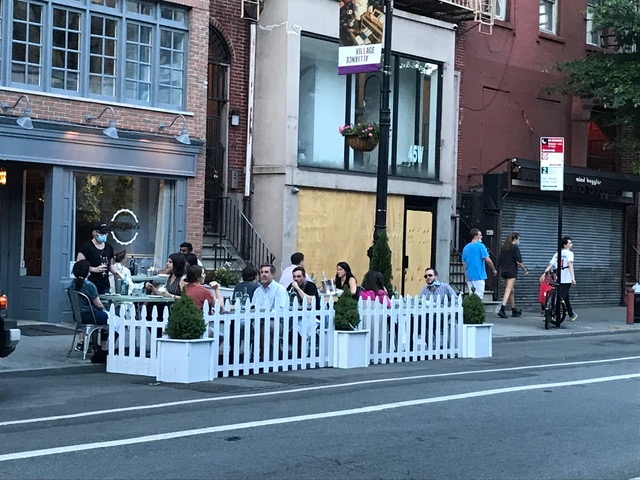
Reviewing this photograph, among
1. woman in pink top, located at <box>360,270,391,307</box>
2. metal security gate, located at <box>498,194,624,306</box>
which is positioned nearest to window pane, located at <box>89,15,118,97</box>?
woman in pink top, located at <box>360,270,391,307</box>

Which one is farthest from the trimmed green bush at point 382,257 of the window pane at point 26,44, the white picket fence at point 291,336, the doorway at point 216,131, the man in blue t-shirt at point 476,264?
the window pane at point 26,44

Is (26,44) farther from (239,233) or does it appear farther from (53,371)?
(53,371)

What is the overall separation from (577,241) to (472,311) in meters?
12.8

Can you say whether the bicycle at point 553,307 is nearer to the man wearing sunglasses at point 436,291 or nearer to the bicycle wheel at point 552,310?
the bicycle wheel at point 552,310

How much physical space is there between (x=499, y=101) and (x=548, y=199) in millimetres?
2754

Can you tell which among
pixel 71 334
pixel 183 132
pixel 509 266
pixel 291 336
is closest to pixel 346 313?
pixel 291 336

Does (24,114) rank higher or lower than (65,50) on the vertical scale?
lower

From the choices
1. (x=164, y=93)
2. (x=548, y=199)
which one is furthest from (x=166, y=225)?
(x=548, y=199)

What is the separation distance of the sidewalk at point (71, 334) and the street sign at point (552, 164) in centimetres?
283

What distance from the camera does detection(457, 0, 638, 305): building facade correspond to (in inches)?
973

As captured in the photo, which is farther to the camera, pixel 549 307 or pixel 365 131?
pixel 549 307

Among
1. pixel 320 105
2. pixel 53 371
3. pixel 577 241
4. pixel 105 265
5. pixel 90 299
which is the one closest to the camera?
pixel 53 371

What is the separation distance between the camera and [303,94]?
67.5 ft

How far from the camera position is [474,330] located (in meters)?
15.5
